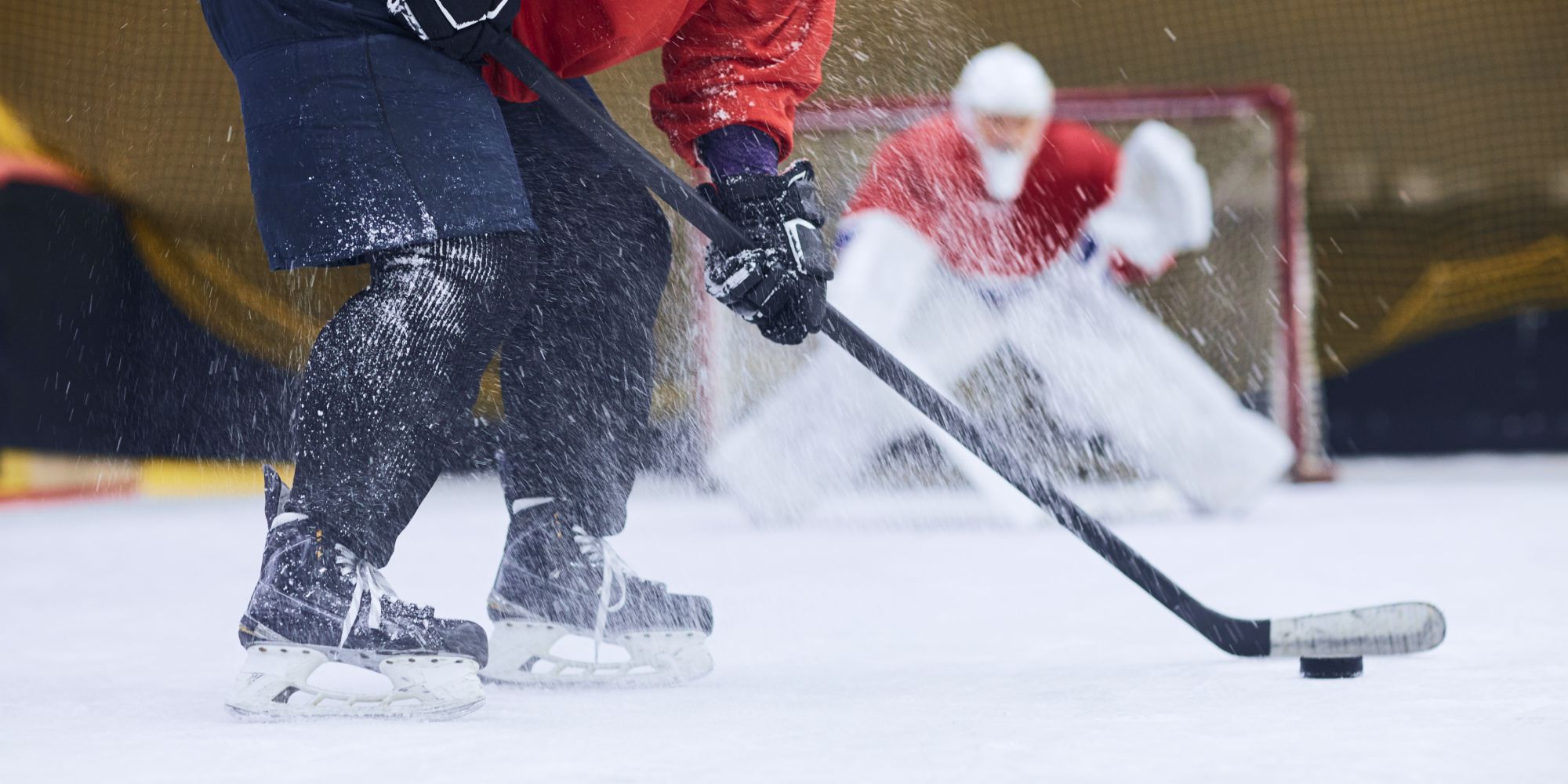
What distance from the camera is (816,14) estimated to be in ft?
4.55

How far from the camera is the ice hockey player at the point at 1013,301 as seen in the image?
3.17 metres

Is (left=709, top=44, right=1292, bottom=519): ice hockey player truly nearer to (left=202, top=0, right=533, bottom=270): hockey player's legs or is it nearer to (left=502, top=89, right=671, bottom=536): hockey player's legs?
(left=502, top=89, right=671, bottom=536): hockey player's legs

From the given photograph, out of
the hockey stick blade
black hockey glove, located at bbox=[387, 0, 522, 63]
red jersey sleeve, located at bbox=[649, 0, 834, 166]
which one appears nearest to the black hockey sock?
black hockey glove, located at bbox=[387, 0, 522, 63]

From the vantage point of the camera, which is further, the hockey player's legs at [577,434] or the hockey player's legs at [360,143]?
the hockey player's legs at [577,434]

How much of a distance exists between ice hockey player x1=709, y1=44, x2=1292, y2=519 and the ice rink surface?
48 cm

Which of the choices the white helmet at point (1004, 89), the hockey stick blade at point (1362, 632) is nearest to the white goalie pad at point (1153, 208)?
the white helmet at point (1004, 89)

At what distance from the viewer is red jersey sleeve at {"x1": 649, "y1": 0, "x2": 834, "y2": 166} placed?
A: 1.34m

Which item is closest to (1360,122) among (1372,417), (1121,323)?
(1372,417)

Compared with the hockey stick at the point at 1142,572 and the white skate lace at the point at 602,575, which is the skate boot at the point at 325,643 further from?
the hockey stick at the point at 1142,572

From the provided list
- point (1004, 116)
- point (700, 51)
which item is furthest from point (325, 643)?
point (1004, 116)

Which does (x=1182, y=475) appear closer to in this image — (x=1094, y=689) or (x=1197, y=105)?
(x=1197, y=105)

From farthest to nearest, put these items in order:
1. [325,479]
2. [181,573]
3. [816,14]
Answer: [181,573]
[816,14]
[325,479]

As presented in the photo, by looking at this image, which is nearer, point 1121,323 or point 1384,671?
point 1384,671

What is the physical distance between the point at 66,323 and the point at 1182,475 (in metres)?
2.38
